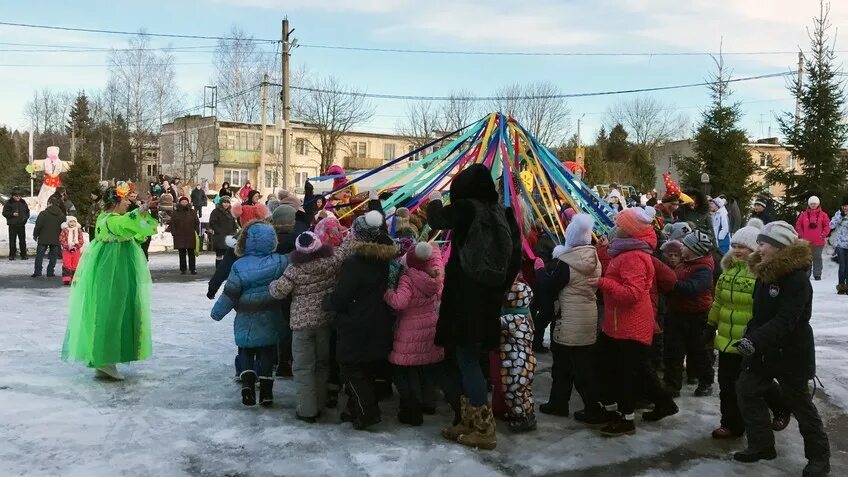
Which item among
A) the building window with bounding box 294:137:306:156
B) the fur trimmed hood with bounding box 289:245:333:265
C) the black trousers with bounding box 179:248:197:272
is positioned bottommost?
the black trousers with bounding box 179:248:197:272

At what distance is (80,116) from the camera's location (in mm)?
67438

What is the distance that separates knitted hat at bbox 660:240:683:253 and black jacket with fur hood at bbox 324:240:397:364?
254 cm

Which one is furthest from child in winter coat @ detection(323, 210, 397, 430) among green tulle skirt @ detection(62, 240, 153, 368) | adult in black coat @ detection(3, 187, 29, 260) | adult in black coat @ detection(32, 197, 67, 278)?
adult in black coat @ detection(3, 187, 29, 260)

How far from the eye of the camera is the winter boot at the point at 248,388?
5.84m

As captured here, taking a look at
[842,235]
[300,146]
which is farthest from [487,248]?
[300,146]

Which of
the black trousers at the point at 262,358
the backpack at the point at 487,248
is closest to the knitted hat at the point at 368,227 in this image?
the backpack at the point at 487,248

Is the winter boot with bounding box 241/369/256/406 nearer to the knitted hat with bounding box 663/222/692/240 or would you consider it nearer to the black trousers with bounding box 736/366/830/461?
the black trousers with bounding box 736/366/830/461

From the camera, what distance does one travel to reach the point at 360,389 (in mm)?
5387

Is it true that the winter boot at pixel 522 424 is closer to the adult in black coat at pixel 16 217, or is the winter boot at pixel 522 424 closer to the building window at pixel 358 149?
the adult in black coat at pixel 16 217

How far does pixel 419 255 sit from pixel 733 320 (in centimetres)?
229

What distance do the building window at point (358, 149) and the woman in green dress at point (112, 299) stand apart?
5613 cm

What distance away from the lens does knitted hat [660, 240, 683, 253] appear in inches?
248

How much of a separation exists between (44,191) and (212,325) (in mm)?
15717

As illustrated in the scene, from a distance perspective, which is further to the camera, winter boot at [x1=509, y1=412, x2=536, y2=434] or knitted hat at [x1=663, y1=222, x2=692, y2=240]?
knitted hat at [x1=663, y1=222, x2=692, y2=240]
